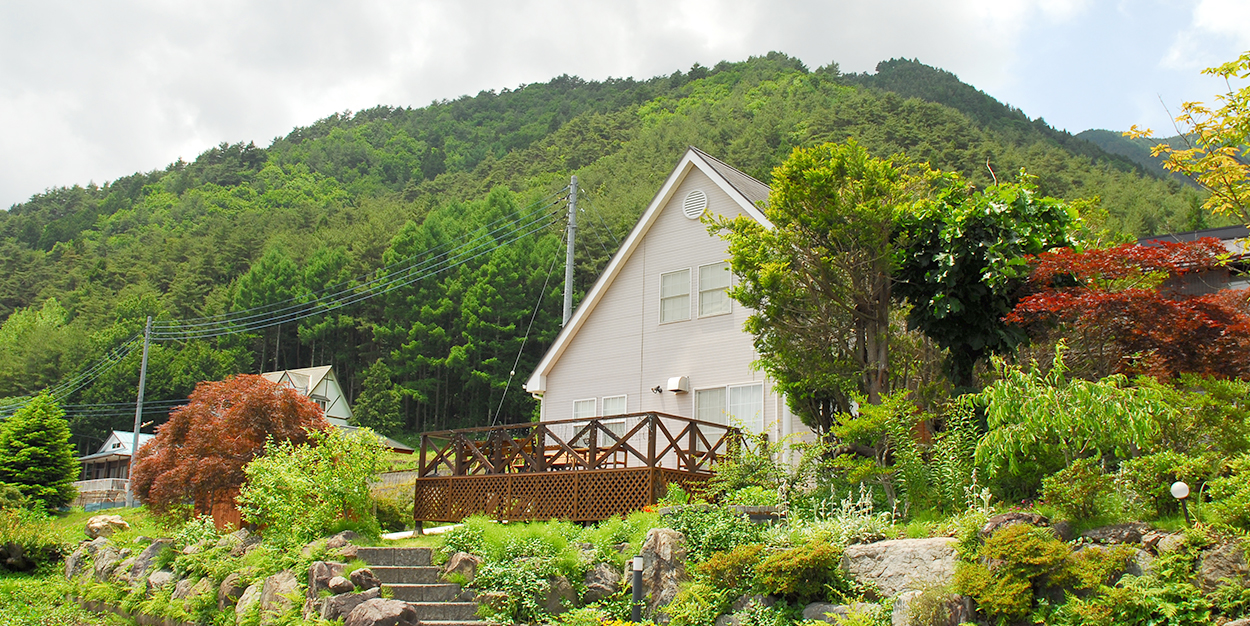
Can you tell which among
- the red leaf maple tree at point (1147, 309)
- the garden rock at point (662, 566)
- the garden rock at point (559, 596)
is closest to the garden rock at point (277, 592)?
the garden rock at point (559, 596)

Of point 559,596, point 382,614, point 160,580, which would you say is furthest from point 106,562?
point 559,596

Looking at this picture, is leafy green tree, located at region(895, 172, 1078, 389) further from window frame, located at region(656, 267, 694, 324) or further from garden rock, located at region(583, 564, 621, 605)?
garden rock, located at region(583, 564, 621, 605)

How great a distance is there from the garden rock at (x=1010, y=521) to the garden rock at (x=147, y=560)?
45.6ft

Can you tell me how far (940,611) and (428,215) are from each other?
59151 mm

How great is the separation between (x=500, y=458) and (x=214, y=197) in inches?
3311

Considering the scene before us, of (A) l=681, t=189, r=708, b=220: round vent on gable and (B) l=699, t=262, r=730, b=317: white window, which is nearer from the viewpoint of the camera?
(B) l=699, t=262, r=730, b=317: white window

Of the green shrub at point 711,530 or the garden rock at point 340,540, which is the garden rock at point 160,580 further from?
the green shrub at point 711,530

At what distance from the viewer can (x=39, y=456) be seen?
3003 centimetres

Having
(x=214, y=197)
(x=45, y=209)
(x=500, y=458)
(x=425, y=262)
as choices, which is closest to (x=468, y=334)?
(x=425, y=262)

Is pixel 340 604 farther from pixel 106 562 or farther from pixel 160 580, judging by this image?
pixel 106 562

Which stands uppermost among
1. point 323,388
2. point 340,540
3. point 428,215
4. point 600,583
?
point 428,215

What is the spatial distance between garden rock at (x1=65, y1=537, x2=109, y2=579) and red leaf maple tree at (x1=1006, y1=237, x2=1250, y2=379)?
58.6 feet

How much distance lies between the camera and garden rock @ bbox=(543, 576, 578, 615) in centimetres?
1105

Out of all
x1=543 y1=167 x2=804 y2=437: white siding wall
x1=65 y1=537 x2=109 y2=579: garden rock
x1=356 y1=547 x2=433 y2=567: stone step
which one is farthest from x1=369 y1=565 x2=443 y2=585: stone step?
x1=65 y1=537 x2=109 y2=579: garden rock
